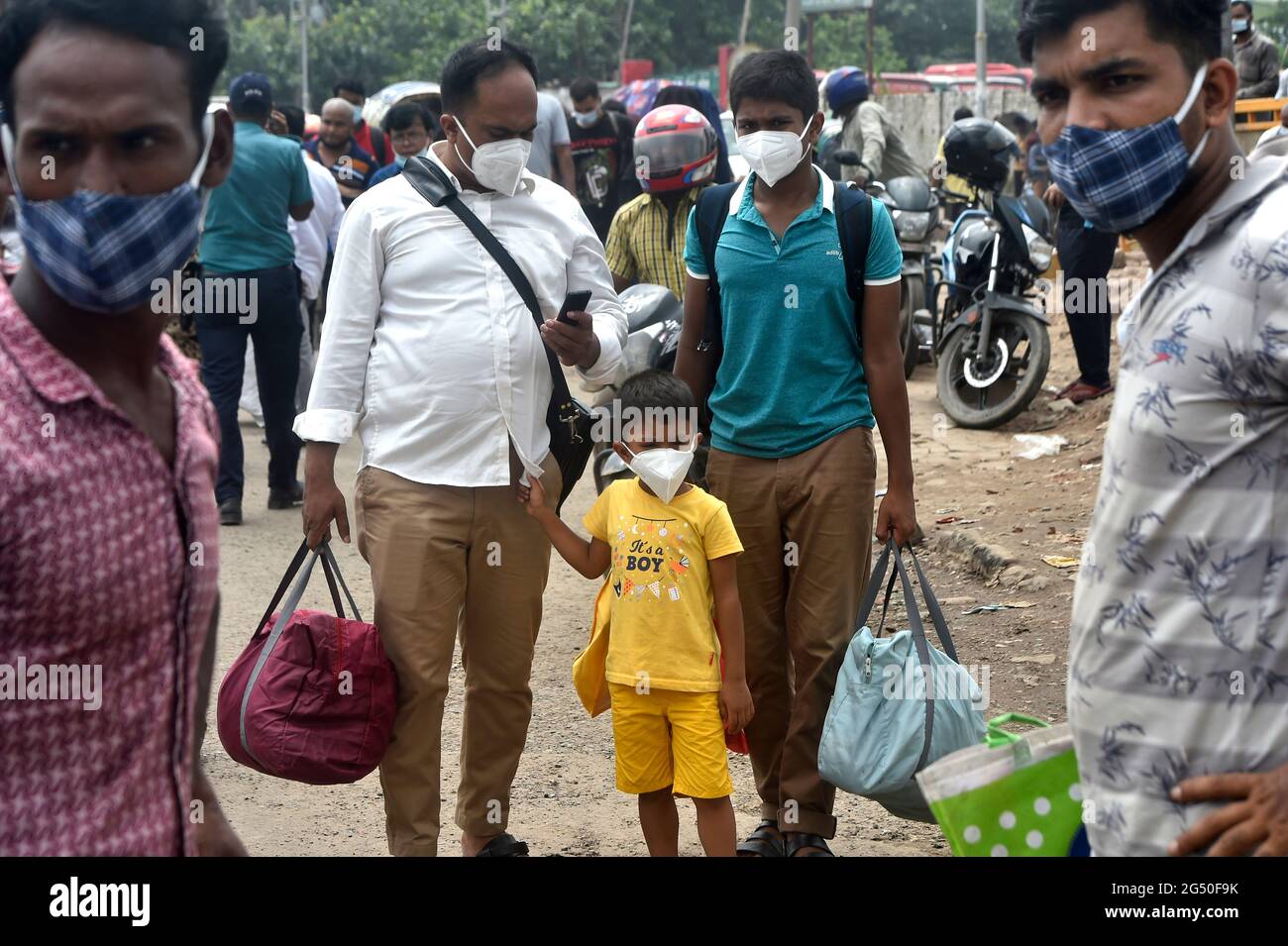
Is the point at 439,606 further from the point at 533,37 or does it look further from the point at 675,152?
the point at 533,37

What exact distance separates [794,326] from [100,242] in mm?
2878

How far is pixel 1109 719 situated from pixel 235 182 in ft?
23.0

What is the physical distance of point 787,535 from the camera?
4449 millimetres

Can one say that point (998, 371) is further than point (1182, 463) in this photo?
Yes

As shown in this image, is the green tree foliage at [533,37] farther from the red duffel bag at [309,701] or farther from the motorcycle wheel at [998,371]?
the red duffel bag at [309,701]

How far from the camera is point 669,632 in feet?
13.2

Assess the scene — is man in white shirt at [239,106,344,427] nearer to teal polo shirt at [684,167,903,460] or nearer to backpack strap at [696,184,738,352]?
backpack strap at [696,184,738,352]

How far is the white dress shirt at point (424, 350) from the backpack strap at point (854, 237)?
3.00ft

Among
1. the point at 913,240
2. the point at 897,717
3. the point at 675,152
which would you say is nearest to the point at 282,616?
the point at 897,717

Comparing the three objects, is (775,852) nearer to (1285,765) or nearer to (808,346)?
(808,346)

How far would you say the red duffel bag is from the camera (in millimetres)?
3832

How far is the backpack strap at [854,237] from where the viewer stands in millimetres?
4324

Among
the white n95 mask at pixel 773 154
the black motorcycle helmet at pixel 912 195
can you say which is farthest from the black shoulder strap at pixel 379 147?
the white n95 mask at pixel 773 154
